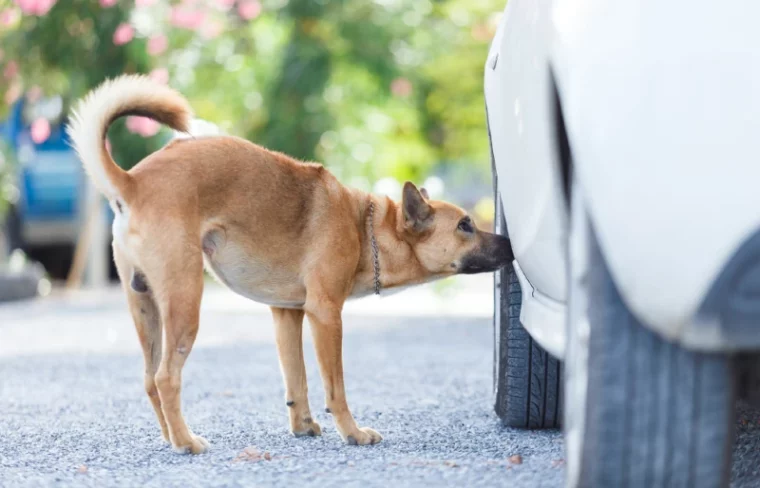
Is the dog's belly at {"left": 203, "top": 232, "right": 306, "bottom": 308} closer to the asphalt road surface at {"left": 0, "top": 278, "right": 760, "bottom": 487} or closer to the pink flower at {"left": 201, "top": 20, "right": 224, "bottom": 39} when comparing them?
the asphalt road surface at {"left": 0, "top": 278, "right": 760, "bottom": 487}

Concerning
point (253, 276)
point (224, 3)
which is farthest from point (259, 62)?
point (253, 276)

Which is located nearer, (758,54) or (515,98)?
(758,54)

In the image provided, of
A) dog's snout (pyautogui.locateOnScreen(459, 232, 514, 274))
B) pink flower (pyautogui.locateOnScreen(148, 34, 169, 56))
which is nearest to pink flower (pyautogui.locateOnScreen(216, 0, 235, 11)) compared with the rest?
pink flower (pyautogui.locateOnScreen(148, 34, 169, 56))

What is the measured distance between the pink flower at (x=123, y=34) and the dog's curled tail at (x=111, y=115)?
8.93m

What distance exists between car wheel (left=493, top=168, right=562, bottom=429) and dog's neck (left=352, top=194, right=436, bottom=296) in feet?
1.74

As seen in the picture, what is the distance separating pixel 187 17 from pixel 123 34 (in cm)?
72

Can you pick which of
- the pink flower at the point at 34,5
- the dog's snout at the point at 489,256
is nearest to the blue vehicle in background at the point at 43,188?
the pink flower at the point at 34,5

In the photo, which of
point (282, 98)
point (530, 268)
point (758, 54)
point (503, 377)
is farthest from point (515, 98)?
point (282, 98)

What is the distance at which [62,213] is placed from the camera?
49.3 feet

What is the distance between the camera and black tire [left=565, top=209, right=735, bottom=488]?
2.18 metres

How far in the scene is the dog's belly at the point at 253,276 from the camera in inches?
155

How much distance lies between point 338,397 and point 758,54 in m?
2.25

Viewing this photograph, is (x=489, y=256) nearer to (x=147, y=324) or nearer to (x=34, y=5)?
(x=147, y=324)

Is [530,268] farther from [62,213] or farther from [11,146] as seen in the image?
[62,213]
